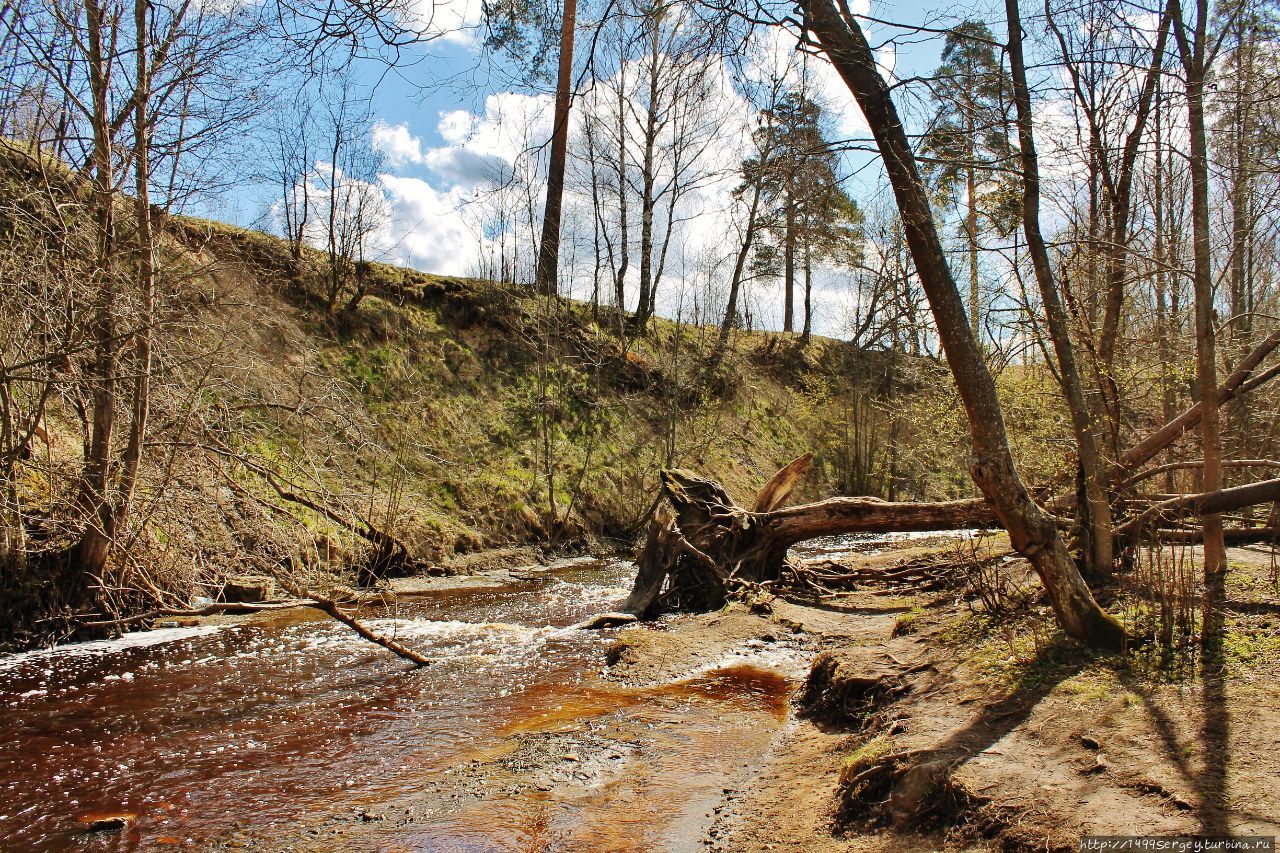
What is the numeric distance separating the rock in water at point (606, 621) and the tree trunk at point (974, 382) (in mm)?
6060

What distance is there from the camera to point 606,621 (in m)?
10.2

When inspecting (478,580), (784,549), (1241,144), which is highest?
(1241,144)

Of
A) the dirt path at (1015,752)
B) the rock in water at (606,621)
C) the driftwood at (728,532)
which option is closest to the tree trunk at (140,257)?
the rock in water at (606,621)

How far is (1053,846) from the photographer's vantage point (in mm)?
3186

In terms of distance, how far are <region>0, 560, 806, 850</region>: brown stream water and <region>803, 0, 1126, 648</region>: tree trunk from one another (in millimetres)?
2468

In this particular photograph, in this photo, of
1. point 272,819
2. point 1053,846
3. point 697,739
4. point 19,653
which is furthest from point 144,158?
point 1053,846

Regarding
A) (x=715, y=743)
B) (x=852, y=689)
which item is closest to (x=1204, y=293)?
(x=852, y=689)

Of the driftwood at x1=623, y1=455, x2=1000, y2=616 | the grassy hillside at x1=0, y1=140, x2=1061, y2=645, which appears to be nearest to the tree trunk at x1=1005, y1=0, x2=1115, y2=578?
the grassy hillside at x1=0, y1=140, x2=1061, y2=645

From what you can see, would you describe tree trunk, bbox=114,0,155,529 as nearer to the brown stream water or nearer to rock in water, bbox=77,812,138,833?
the brown stream water

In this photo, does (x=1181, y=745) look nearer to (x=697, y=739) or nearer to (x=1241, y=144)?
(x=697, y=739)

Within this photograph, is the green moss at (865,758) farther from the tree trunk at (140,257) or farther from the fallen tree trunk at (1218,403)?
the tree trunk at (140,257)

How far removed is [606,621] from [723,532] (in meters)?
2.31

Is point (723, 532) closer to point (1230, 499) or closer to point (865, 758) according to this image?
point (1230, 499)

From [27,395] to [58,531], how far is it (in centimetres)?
163
